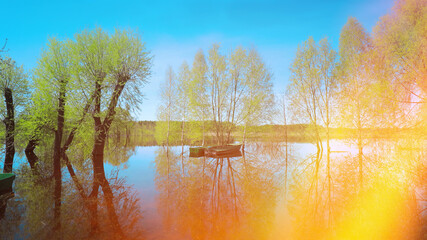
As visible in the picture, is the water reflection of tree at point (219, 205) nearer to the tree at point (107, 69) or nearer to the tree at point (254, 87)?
the tree at point (107, 69)

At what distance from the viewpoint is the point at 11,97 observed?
14133 mm

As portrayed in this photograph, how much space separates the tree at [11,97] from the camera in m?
13.4

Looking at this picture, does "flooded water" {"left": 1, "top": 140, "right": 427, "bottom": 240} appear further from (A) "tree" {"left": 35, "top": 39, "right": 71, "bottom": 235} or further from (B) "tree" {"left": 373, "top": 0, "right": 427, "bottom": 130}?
(A) "tree" {"left": 35, "top": 39, "right": 71, "bottom": 235}

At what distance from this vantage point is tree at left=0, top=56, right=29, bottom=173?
13.4 m

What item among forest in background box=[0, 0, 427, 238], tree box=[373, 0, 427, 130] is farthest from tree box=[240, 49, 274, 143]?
tree box=[373, 0, 427, 130]

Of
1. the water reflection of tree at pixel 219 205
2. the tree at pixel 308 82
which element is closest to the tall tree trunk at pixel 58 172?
the water reflection of tree at pixel 219 205

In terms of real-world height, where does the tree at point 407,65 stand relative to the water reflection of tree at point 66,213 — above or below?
above

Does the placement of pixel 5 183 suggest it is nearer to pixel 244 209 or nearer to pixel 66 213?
pixel 66 213

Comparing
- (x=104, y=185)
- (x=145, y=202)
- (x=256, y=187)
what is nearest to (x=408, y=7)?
(x=256, y=187)

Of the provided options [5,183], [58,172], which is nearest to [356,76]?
[58,172]

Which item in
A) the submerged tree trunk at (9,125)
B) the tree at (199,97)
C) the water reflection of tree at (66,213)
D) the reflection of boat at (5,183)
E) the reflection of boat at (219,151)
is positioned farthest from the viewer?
the tree at (199,97)

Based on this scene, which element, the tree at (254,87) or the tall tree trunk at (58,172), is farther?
the tree at (254,87)

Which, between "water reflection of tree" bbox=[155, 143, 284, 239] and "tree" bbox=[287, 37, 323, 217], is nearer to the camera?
"water reflection of tree" bbox=[155, 143, 284, 239]

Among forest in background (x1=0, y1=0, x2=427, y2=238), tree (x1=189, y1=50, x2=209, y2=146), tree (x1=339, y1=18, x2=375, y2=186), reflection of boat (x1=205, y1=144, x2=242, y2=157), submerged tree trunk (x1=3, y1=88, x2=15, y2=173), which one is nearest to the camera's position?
forest in background (x1=0, y1=0, x2=427, y2=238)
